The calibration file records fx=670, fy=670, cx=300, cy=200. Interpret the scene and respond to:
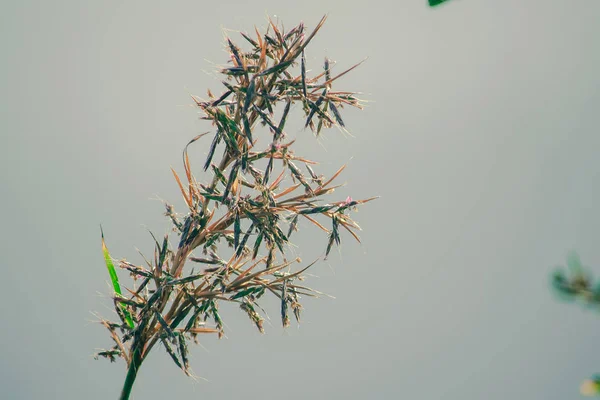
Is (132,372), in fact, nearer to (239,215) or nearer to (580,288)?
(239,215)

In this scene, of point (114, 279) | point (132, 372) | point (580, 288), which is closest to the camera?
point (580, 288)

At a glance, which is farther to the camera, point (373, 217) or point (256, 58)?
point (373, 217)

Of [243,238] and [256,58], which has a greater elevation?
[256,58]

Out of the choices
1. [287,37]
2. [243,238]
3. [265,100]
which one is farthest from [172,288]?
[287,37]

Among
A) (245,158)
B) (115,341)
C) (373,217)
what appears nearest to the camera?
(245,158)

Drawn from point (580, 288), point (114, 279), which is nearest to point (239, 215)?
point (114, 279)

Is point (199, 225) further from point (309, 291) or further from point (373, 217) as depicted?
point (373, 217)

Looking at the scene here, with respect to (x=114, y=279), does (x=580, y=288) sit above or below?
below

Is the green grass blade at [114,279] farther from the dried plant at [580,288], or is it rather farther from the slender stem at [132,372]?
the dried plant at [580,288]

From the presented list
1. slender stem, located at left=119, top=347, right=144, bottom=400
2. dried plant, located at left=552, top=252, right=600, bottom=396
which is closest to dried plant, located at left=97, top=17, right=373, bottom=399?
slender stem, located at left=119, top=347, right=144, bottom=400
